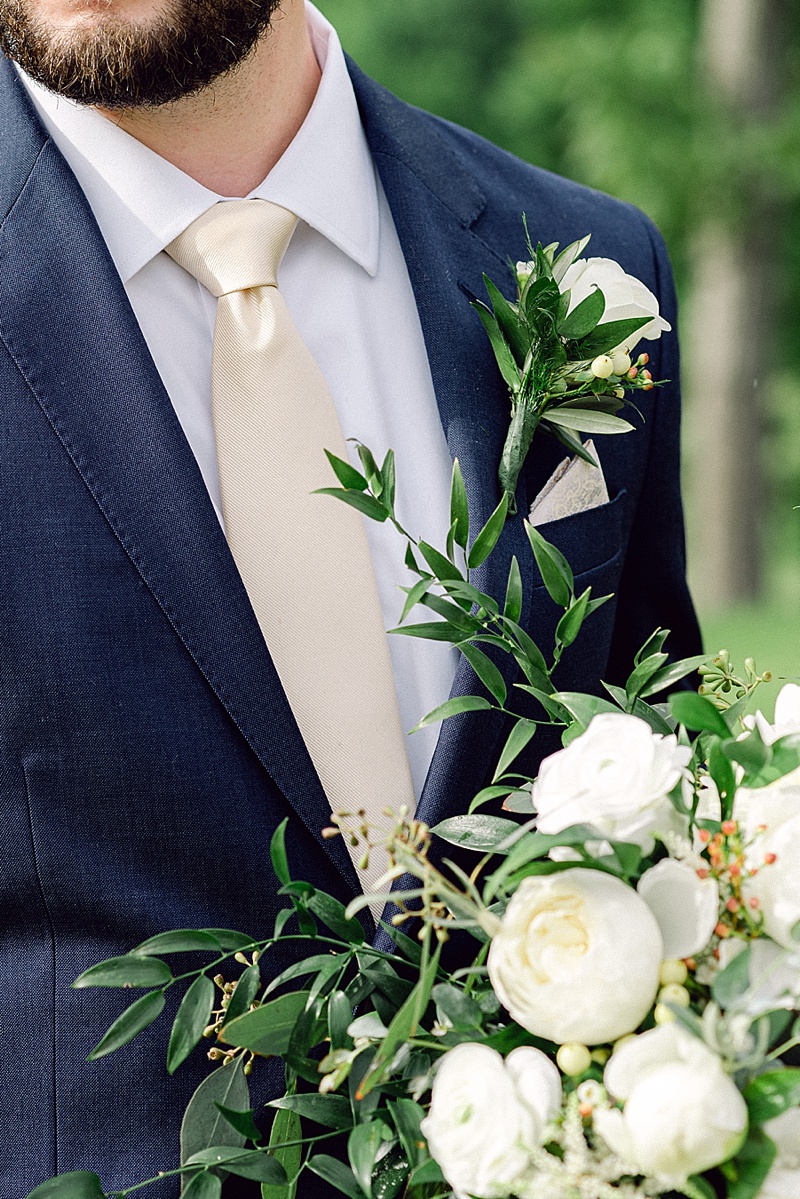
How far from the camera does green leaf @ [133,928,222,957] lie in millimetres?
1162

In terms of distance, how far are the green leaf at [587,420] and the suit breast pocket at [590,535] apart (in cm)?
17

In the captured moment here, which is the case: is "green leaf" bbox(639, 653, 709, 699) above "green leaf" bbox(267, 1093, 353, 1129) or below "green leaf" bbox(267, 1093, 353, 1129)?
above

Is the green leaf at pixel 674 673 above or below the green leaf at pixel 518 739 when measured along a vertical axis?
above

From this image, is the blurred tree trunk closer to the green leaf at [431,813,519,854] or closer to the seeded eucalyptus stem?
the seeded eucalyptus stem

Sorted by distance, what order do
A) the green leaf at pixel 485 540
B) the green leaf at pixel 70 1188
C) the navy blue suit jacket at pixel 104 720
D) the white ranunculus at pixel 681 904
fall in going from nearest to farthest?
the white ranunculus at pixel 681 904 < the green leaf at pixel 70 1188 < the green leaf at pixel 485 540 < the navy blue suit jacket at pixel 104 720

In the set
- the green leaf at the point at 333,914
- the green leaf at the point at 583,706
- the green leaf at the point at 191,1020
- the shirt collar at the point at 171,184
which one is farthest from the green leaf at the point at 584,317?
the green leaf at the point at 191,1020

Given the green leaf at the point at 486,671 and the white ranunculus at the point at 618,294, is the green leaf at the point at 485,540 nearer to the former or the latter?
the green leaf at the point at 486,671

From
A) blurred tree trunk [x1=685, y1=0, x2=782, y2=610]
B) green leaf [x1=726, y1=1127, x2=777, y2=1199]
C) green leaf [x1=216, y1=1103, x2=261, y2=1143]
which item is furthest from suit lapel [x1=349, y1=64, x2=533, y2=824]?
blurred tree trunk [x1=685, y1=0, x2=782, y2=610]

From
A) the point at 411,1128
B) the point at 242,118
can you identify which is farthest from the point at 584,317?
the point at 411,1128

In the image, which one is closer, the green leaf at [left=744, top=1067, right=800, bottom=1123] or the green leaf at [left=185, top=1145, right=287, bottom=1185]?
the green leaf at [left=744, top=1067, right=800, bottom=1123]

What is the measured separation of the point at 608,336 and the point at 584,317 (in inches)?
1.6

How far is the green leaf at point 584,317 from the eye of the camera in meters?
1.58

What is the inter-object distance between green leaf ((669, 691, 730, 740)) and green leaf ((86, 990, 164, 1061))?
19.6 inches

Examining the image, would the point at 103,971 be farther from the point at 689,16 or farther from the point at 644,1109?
the point at 689,16
